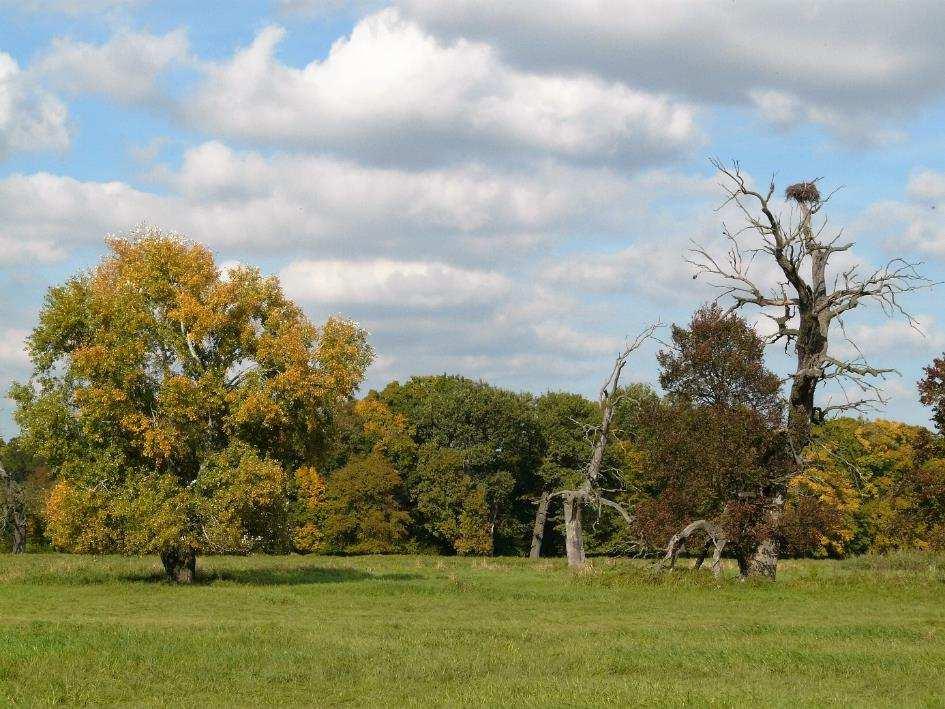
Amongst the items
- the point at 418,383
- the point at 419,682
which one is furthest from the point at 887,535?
the point at 419,682

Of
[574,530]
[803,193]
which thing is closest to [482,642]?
[803,193]

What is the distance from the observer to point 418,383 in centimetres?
9031

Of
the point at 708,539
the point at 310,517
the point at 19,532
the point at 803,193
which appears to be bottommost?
the point at 19,532

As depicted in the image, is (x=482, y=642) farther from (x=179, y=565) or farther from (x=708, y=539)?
(x=179, y=565)

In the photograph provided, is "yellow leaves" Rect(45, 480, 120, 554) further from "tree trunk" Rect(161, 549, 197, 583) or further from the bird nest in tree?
the bird nest in tree

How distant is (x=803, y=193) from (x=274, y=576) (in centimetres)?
2582

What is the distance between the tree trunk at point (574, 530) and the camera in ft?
182

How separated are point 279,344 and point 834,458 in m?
21.2

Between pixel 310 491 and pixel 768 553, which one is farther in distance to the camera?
pixel 310 491

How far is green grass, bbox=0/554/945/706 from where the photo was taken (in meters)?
16.9

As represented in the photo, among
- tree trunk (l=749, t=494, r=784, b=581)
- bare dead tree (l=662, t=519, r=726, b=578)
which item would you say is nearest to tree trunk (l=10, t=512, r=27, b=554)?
bare dead tree (l=662, t=519, r=726, b=578)

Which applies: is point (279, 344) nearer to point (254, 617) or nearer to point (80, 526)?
point (80, 526)

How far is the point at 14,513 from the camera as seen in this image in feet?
237

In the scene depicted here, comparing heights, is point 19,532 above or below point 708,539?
below
